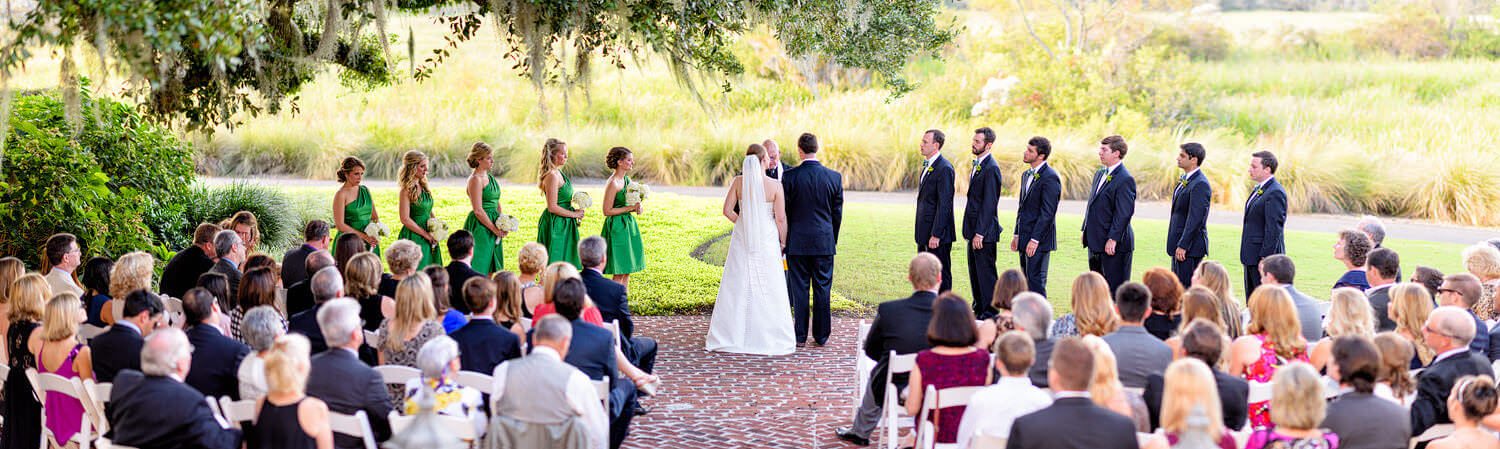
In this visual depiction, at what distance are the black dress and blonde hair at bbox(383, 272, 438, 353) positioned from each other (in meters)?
1.71

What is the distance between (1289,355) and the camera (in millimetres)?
5730

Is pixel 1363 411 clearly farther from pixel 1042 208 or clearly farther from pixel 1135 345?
pixel 1042 208

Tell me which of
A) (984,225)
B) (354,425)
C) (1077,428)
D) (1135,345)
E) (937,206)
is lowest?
(354,425)

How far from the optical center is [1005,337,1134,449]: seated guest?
4.53 meters

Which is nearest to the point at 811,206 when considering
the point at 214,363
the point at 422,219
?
the point at 422,219

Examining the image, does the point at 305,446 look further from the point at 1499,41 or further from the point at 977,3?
the point at 1499,41

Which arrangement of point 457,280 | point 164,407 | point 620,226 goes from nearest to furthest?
point 164,407, point 457,280, point 620,226

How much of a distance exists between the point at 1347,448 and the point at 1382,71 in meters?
31.6

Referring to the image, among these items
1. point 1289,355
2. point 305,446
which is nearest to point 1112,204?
point 1289,355

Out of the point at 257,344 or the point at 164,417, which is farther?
the point at 257,344

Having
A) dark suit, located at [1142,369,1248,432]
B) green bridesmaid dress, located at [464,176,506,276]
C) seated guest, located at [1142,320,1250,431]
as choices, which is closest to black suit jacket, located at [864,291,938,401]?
dark suit, located at [1142,369,1248,432]

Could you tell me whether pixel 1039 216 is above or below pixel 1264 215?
below

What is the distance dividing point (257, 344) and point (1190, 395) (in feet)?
12.0

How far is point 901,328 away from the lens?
21.6 feet
